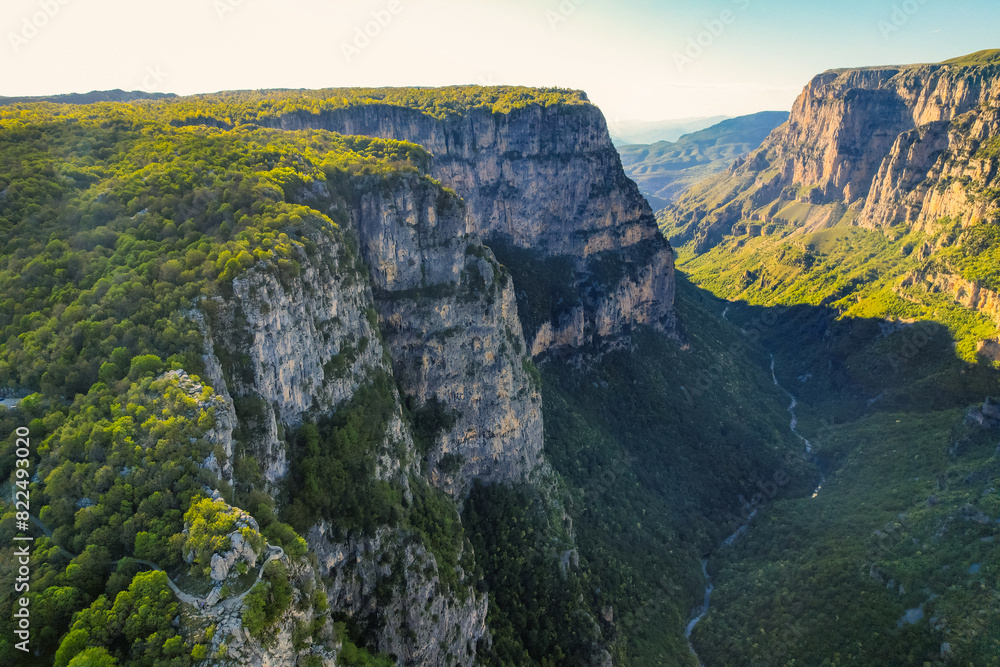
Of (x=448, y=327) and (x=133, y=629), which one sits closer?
(x=133, y=629)

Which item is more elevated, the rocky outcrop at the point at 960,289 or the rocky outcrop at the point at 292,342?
the rocky outcrop at the point at 292,342

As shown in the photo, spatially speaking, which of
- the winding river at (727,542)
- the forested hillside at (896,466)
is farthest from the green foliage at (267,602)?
the winding river at (727,542)

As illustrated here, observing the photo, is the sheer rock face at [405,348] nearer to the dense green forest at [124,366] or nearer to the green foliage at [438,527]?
the green foliage at [438,527]

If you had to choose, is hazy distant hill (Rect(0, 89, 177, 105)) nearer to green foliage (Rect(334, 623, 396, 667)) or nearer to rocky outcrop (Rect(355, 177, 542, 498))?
rocky outcrop (Rect(355, 177, 542, 498))

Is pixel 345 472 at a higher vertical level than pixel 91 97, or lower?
lower

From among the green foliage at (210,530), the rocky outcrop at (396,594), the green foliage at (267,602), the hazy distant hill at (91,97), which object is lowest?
the rocky outcrop at (396,594)

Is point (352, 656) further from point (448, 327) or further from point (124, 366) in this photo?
point (448, 327)

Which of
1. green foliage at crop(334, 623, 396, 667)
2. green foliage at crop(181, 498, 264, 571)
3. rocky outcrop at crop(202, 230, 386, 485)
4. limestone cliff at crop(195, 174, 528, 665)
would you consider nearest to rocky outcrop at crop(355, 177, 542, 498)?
limestone cliff at crop(195, 174, 528, 665)

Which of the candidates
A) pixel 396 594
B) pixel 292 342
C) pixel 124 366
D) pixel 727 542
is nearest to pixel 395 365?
pixel 292 342

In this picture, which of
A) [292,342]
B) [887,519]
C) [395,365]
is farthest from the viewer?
[887,519]
